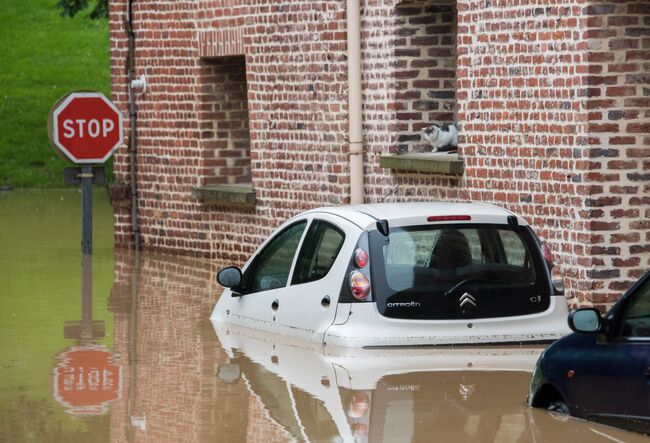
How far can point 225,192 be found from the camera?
70.9 ft

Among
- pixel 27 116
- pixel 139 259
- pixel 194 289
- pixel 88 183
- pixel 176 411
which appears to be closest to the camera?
pixel 176 411

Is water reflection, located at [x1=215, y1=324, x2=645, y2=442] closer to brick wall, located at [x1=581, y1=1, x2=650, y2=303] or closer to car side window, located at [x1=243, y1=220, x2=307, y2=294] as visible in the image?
car side window, located at [x1=243, y1=220, x2=307, y2=294]

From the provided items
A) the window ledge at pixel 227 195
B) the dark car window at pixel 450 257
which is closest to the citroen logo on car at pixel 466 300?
the dark car window at pixel 450 257

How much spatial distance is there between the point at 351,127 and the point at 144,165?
16.8 feet

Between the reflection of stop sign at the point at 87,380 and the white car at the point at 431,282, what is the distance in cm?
145

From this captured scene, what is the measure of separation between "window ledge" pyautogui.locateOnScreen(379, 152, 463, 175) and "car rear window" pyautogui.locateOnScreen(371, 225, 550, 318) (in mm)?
5176

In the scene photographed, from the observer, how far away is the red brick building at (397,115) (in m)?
15.2

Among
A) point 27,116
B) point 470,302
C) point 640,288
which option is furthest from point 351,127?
point 27,116

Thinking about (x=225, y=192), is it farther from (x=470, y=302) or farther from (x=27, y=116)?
(x=27, y=116)

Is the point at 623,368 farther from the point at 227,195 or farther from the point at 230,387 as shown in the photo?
the point at 227,195

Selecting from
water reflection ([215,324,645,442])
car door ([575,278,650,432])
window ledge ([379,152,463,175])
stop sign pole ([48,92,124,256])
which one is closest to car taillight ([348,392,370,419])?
water reflection ([215,324,645,442])

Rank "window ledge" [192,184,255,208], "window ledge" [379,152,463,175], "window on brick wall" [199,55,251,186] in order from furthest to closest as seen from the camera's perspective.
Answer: "window on brick wall" [199,55,251,186] < "window ledge" [192,184,255,208] < "window ledge" [379,152,463,175]

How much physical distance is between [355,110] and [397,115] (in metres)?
0.63

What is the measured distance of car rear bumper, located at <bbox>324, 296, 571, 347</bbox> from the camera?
1188 centimetres
